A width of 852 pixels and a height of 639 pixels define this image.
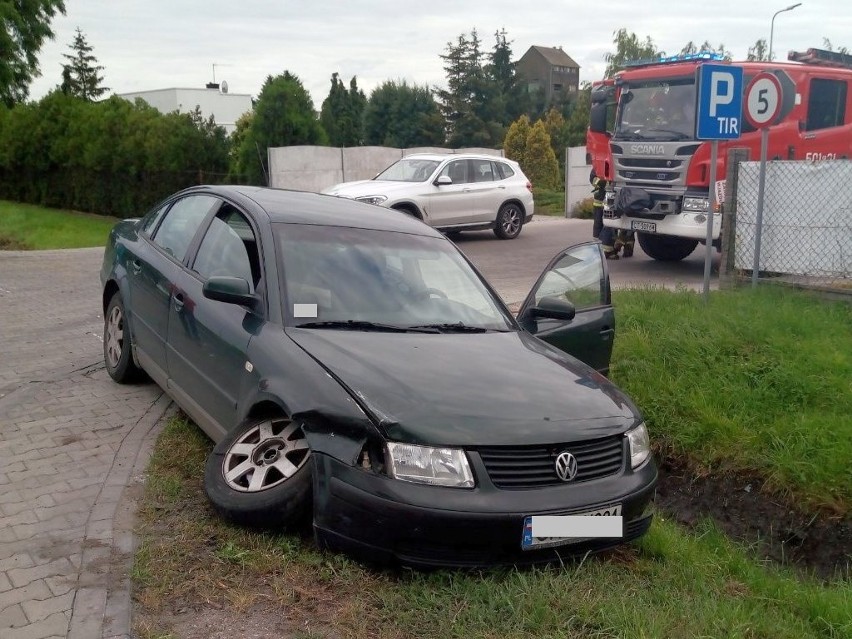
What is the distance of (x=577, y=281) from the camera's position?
6.16 metres

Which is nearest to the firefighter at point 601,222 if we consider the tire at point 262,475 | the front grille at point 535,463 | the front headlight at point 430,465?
the front grille at point 535,463

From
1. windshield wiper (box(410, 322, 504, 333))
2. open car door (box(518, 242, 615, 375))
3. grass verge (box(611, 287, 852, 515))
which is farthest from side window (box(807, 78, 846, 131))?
windshield wiper (box(410, 322, 504, 333))

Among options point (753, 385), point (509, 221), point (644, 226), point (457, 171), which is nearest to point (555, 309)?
point (753, 385)

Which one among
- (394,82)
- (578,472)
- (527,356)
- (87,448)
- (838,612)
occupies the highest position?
(394,82)

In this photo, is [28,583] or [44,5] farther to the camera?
[44,5]

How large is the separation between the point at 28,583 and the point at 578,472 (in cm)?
236

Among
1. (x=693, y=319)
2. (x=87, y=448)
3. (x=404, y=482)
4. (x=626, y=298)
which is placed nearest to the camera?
(x=404, y=482)

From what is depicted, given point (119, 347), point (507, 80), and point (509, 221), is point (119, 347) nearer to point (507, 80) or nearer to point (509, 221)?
point (509, 221)

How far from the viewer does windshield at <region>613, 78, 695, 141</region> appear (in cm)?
1270

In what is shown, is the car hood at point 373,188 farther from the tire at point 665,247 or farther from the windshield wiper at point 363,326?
the windshield wiper at point 363,326

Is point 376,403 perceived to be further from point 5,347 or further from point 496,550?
point 5,347

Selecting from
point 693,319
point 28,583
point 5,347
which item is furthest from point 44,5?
point 28,583

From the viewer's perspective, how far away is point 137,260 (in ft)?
20.8

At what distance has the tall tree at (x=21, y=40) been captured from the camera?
1230 inches
